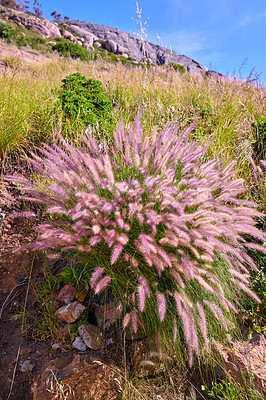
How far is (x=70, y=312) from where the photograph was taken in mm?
2256

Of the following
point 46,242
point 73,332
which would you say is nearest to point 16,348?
point 73,332

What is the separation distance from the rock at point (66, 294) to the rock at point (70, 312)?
0.09 m

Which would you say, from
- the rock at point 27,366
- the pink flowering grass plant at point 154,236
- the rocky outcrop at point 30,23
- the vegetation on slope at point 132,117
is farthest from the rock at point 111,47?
the rock at point 27,366

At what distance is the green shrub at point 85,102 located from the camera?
4.20m

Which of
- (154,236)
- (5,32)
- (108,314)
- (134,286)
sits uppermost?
(5,32)

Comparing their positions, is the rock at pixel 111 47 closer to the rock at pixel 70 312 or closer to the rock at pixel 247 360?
the rock at pixel 70 312

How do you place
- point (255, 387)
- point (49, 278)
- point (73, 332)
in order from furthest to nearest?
1. point (49, 278)
2. point (73, 332)
3. point (255, 387)

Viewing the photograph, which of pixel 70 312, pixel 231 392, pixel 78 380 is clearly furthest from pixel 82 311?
pixel 231 392

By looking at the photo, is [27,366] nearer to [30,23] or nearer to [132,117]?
[132,117]

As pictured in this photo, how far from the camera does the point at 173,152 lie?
2.28m

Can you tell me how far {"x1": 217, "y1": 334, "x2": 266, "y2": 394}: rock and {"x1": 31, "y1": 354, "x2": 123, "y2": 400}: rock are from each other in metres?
0.83

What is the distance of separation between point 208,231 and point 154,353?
936 mm

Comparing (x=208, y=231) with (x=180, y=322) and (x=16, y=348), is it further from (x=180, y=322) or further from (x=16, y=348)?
(x=16, y=348)

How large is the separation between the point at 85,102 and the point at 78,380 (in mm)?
3590
